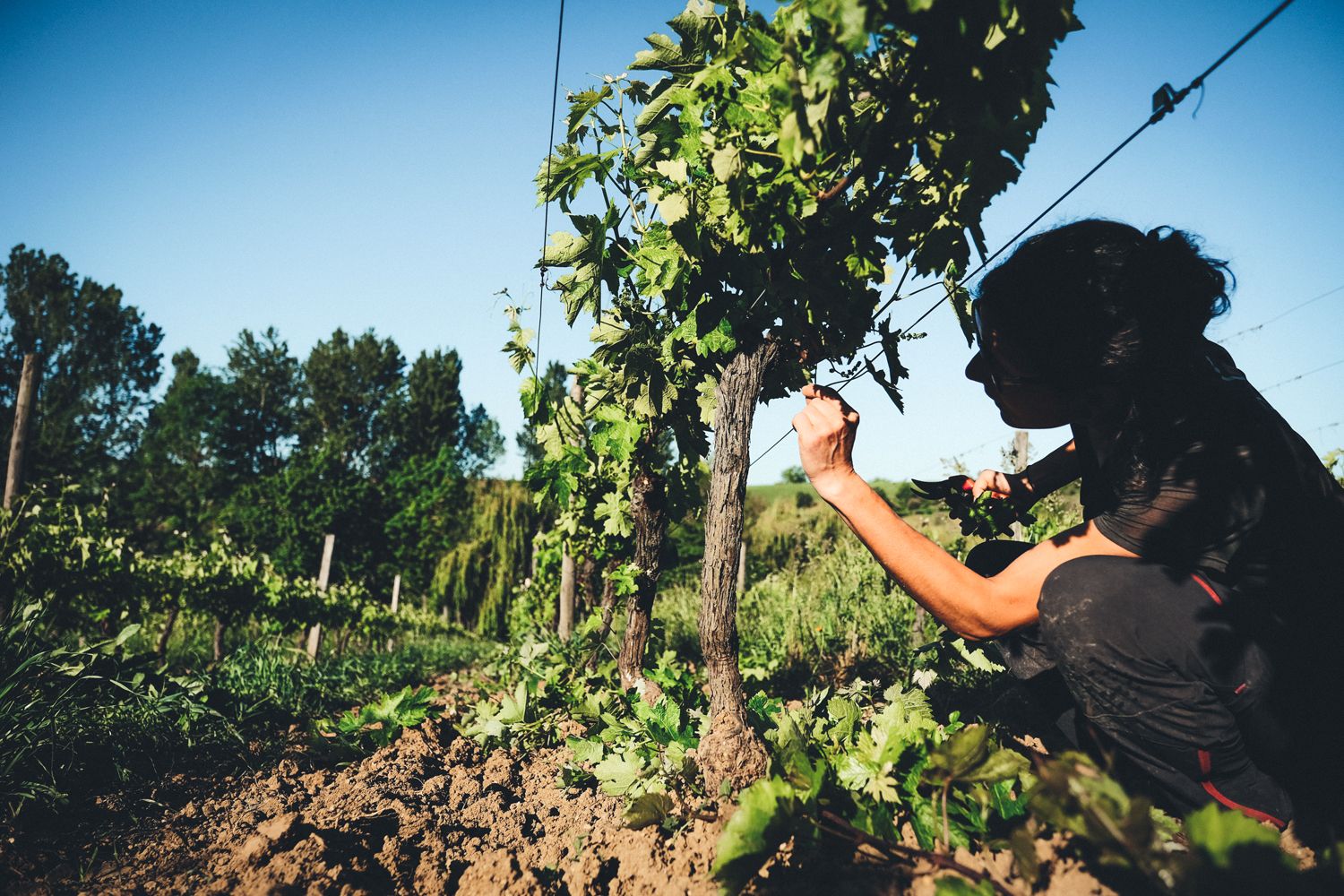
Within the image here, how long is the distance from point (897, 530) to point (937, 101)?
1084 mm

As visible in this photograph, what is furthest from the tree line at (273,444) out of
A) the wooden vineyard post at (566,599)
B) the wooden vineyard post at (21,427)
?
the wooden vineyard post at (566,599)

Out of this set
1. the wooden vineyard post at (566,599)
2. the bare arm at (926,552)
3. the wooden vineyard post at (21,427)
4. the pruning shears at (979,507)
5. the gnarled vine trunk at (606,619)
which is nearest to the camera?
the bare arm at (926,552)

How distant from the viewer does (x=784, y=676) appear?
4.23 meters

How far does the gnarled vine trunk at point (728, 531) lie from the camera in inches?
66.9

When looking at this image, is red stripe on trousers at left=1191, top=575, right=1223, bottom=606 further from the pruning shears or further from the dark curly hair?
the pruning shears

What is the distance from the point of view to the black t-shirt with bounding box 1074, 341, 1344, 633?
1265mm

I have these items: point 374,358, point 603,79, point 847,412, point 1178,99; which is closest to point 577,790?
point 847,412

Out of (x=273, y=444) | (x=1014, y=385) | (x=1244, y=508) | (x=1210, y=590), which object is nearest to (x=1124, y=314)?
(x=1014, y=385)

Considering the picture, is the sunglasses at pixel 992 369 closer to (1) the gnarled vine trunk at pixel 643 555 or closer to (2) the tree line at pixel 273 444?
(1) the gnarled vine trunk at pixel 643 555

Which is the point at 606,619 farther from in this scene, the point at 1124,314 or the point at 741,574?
the point at 741,574

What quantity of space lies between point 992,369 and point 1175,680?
0.92 m

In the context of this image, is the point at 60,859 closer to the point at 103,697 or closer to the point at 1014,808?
the point at 103,697

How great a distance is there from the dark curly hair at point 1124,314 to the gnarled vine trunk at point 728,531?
0.76 m

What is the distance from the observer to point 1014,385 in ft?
5.44
